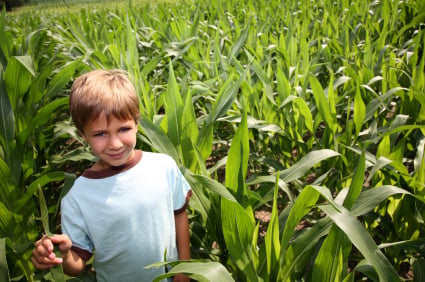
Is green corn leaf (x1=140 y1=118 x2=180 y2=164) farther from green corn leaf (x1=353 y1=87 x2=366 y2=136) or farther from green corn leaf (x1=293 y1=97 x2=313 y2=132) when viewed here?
green corn leaf (x1=353 y1=87 x2=366 y2=136)

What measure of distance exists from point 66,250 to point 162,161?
10.4 inches

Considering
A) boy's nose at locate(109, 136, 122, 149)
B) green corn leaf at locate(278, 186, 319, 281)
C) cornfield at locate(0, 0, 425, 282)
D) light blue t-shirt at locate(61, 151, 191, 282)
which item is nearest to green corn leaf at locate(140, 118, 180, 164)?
cornfield at locate(0, 0, 425, 282)

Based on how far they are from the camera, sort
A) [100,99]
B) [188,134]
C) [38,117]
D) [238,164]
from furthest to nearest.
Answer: [38,117]
[188,134]
[238,164]
[100,99]

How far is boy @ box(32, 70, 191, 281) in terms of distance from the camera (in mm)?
720

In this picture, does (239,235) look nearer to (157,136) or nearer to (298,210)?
(298,210)

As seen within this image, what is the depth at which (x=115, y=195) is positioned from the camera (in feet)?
2.47

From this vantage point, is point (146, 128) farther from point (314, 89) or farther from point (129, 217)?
point (314, 89)

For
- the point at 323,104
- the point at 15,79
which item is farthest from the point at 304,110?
the point at 15,79

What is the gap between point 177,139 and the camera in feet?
3.53

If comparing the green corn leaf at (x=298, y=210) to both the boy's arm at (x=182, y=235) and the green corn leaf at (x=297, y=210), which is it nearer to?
the green corn leaf at (x=297, y=210)

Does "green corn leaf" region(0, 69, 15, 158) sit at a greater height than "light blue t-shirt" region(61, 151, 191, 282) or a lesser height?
greater

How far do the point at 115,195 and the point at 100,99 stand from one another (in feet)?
0.66

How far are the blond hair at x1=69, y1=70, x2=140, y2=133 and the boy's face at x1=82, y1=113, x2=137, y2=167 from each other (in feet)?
0.04

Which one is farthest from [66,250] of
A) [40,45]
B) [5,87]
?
[40,45]
